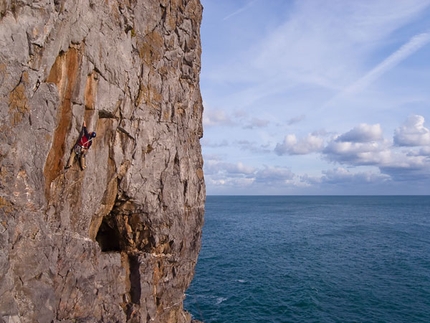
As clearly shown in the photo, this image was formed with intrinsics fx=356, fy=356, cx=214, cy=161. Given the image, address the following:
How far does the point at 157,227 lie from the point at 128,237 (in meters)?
2.07

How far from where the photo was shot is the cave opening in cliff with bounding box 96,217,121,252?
81.3 feet

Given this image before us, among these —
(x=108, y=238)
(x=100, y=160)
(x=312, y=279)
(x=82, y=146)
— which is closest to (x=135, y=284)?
(x=108, y=238)

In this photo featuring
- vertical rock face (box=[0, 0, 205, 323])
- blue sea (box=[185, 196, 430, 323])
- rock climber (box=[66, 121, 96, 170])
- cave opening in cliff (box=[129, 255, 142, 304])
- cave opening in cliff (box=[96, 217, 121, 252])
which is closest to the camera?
vertical rock face (box=[0, 0, 205, 323])

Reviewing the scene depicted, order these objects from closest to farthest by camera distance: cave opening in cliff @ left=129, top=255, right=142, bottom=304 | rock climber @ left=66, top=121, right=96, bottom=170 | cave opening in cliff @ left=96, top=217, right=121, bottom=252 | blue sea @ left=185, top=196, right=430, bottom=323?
rock climber @ left=66, top=121, right=96, bottom=170 → cave opening in cliff @ left=129, top=255, right=142, bottom=304 → cave opening in cliff @ left=96, top=217, right=121, bottom=252 → blue sea @ left=185, top=196, right=430, bottom=323

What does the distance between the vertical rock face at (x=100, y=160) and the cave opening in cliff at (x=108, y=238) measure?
103 mm

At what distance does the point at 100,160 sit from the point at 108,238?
8.02 metres

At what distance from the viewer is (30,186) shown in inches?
583

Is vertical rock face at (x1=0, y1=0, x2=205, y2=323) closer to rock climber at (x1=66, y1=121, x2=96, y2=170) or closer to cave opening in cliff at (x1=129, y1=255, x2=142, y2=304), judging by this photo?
cave opening in cliff at (x1=129, y1=255, x2=142, y2=304)

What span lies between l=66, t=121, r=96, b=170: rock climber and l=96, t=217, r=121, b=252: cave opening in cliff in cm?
784

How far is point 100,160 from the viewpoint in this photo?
19.9 metres

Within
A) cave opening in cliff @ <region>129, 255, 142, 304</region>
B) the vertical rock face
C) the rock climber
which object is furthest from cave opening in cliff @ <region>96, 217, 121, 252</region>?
the rock climber

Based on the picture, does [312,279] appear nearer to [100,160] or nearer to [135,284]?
[135,284]

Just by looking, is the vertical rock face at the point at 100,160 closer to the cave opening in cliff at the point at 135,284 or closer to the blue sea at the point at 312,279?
the cave opening in cliff at the point at 135,284

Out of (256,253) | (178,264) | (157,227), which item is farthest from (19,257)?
(256,253)
